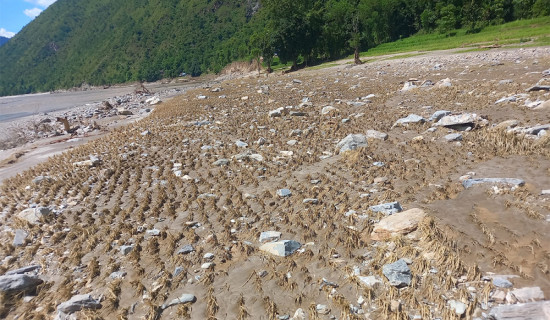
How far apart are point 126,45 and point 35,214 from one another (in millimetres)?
178577

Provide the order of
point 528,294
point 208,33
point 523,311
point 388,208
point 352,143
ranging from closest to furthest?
point 523,311 → point 528,294 → point 388,208 → point 352,143 → point 208,33

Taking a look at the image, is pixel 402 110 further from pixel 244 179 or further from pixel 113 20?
pixel 113 20

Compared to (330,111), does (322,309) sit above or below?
below

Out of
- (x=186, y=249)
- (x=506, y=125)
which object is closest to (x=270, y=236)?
(x=186, y=249)

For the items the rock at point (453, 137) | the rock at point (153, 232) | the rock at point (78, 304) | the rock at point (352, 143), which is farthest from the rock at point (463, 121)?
the rock at point (78, 304)

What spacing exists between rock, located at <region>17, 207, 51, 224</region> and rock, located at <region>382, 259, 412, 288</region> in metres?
7.48

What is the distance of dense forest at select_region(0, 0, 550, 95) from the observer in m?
51.5

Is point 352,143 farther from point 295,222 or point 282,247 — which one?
point 282,247

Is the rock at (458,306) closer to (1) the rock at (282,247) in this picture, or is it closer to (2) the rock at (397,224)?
(2) the rock at (397,224)

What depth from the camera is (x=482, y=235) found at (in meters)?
4.40

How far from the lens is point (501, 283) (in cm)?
350

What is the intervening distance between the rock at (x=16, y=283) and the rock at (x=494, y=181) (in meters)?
7.97


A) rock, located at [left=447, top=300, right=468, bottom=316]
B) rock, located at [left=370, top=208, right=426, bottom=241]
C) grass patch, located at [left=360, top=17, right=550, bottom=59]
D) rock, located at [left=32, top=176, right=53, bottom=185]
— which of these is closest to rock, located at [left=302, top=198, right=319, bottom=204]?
rock, located at [left=370, top=208, right=426, bottom=241]

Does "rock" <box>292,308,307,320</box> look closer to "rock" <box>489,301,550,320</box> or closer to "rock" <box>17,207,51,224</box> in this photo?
"rock" <box>489,301,550,320</box>
